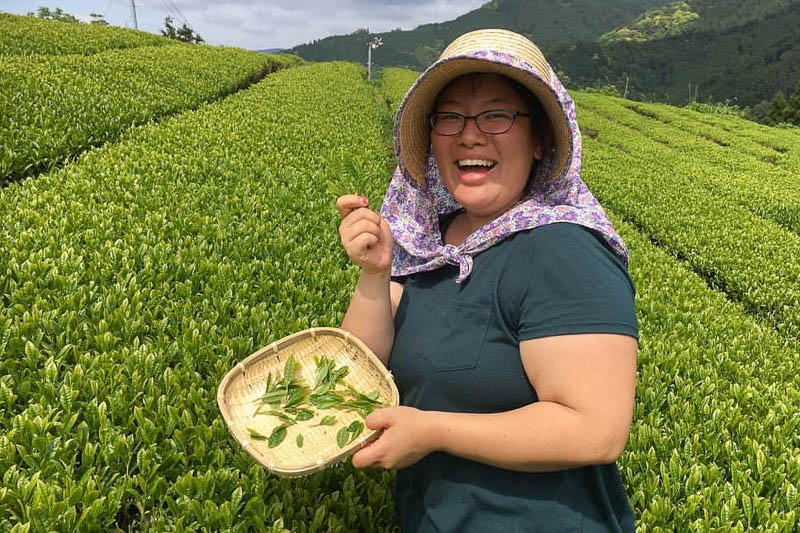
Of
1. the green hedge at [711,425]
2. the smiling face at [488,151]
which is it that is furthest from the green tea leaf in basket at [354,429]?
the green hedge at [711,425]

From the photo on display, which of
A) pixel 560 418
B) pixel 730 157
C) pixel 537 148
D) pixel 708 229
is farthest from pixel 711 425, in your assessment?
pixel 730 157

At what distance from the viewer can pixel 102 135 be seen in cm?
823

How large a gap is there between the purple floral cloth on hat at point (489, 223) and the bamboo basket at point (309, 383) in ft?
1.23

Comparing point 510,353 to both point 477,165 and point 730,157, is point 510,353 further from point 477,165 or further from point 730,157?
point 730,157

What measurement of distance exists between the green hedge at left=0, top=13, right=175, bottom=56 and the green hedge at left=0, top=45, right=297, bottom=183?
2364mm

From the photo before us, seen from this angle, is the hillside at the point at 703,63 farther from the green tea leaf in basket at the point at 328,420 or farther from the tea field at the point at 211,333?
the green tea leaf in basket at the point at 328,420

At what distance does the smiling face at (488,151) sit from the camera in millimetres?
1613

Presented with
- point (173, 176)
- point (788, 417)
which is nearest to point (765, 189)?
point (788, 417)

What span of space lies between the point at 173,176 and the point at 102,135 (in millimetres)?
3262

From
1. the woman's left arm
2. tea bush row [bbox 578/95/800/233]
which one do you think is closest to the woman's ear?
the woman's left arm

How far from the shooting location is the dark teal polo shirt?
4.18 feet

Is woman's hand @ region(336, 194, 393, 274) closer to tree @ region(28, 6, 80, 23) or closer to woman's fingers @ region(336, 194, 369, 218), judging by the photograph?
woman's fingers @ region(336, 194, 369, 218)

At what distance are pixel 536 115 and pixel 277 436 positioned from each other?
1.37 meters

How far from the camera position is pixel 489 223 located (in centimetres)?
162
